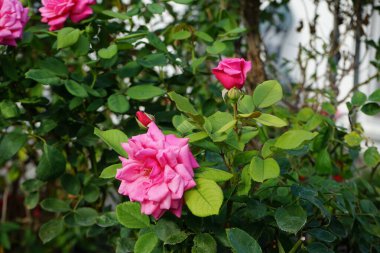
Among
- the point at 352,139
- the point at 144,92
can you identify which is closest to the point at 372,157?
the point at 352,139

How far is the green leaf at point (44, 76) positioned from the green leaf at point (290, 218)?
0.61 m

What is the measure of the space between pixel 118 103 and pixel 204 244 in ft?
1.60

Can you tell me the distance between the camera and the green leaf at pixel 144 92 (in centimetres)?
126

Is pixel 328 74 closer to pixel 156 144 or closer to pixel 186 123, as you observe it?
pixel 186 123

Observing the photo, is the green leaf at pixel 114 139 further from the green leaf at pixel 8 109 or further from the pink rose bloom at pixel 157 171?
the green leaf at pixel 8 109

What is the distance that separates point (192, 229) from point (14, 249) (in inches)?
80.7

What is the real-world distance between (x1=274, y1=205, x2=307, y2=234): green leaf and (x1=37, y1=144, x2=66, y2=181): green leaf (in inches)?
23.8

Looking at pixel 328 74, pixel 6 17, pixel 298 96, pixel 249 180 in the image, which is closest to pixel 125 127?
pixel 6 17

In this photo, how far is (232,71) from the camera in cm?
93

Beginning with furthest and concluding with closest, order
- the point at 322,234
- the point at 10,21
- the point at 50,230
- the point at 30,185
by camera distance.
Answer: the point at 30,185 < the point at 50,230 < the point at 10,21 < the point at 322,234

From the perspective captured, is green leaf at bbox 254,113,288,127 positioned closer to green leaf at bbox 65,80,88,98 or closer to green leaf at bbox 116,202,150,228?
green leaf at bbox 116,202,150,228

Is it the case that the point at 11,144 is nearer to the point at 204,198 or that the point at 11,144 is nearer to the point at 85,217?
the point at 85,217

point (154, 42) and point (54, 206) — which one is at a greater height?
point (154, 42)

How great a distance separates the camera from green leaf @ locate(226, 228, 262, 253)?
88 cm
